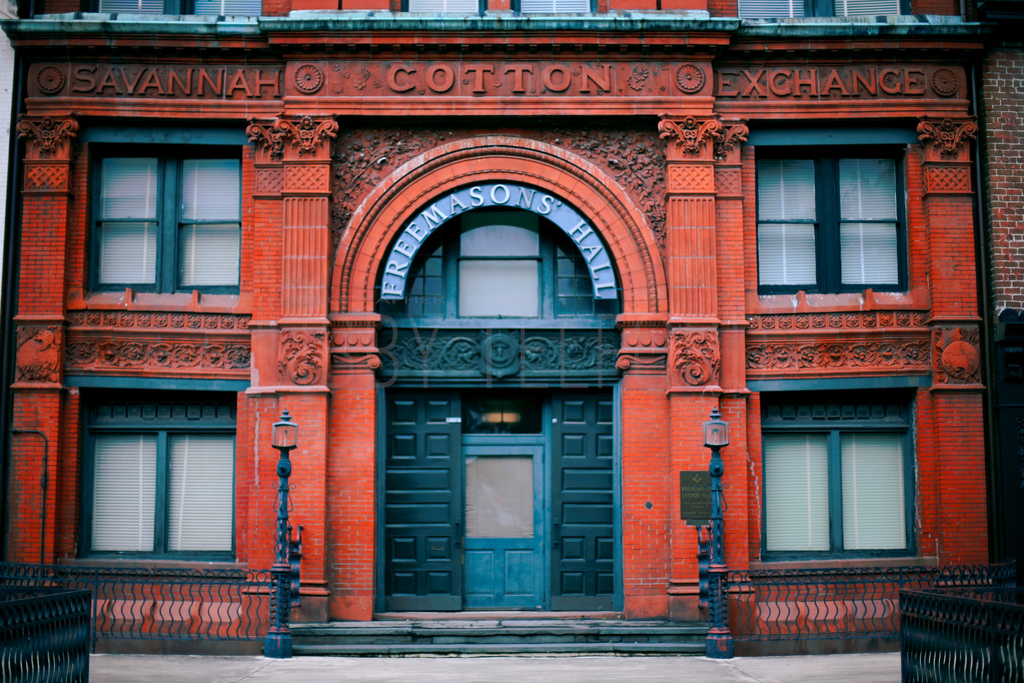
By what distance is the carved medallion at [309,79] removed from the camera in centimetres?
1659

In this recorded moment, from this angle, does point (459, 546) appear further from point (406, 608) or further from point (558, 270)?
point (558, 270)

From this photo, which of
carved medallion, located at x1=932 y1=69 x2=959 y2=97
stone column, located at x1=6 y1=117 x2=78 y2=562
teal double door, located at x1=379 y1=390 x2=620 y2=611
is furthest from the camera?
carved medallion, located at x1=932 y1=69 x2=959 y2=97

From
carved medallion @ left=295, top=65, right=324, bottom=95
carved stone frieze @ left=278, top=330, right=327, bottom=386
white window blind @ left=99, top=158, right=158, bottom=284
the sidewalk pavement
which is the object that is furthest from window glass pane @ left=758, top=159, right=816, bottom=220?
white window blind @ left=99, top=158, right=158, bottom=284

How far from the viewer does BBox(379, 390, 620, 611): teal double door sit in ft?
54.2

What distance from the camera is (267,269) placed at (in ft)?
54.3

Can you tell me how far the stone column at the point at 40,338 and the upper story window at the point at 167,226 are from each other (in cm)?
70

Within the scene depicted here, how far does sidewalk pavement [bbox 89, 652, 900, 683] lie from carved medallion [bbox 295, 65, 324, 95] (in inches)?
359

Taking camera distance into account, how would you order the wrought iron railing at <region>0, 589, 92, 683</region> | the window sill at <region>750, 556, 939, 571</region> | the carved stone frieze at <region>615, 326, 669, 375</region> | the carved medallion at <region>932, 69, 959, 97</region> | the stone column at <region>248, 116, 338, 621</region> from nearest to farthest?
the wrought iron railing at <region>0, 589, 92, 683</region> < the stone column at <region>248, 116, 338, 621</region> < the window sill at <region>750, 556, 939, 571</region> < the carved stone frieze at <region>615, 326, 669, 375</region> < the carved medallion at <region>932, 69, 959, 97</region>

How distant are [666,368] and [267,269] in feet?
22.5

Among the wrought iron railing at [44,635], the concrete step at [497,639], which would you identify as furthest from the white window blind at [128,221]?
the wrought iron railing at [44,635]

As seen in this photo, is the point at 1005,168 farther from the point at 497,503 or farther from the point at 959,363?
the point at 497,503

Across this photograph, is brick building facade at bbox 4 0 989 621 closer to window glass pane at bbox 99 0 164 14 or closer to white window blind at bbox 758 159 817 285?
white window blind at bbox 758 159 817 285

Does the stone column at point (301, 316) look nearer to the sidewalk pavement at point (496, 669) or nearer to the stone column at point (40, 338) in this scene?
the sidewalk pavement at point (496, 669)

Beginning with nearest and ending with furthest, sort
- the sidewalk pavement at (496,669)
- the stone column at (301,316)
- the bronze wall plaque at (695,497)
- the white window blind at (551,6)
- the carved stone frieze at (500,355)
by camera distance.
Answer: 1. the sidewalk pavement at (496,669)
2. the bronze wall plaque at (695,497)
3. the stone column at (301,316)
4. the carved stone frieze at (500,355)
5. the white window blind at (551,6)
